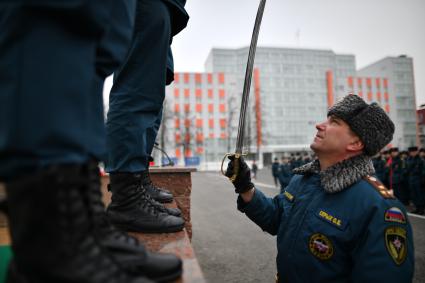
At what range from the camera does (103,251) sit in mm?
690

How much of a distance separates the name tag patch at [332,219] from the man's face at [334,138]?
49 centimetres

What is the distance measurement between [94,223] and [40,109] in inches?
11.8

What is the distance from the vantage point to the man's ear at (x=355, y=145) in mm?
2105

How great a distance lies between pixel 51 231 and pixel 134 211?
2.16 ft

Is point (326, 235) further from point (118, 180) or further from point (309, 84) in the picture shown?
point (309, 84)

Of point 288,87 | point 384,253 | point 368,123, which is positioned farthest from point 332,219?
point 288,87

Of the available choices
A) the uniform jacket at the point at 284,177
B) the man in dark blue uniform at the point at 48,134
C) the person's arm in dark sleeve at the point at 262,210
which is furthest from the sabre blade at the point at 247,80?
the uniform jacket at the point at 284,177

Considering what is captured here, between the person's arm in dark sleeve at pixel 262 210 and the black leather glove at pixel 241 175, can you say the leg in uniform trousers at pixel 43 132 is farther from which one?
the person's arm in dark sleeve at pixel 262 210

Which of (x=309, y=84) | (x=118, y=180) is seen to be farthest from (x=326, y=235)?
(x=309, y=84)

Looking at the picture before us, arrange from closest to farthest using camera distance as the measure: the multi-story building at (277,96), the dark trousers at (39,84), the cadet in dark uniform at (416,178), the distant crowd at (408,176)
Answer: the dark trousers at (39,84), the cadet in dark uniform at (416,178), the distant crowd at (408,176), the multi-story building at (277,96)

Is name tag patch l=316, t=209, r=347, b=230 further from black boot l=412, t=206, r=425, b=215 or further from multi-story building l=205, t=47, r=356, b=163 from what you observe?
multi-story building l=205, t=47, r=356, b=163

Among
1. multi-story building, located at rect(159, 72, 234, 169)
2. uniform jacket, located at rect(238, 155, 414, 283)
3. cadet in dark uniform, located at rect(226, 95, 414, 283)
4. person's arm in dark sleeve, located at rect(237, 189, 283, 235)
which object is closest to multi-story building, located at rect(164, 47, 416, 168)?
multi-story building, located at rect(159, 72, 234, 169)

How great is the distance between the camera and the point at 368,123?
206 centimetres

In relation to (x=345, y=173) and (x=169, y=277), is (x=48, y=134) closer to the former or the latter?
(x=169, y=277)
